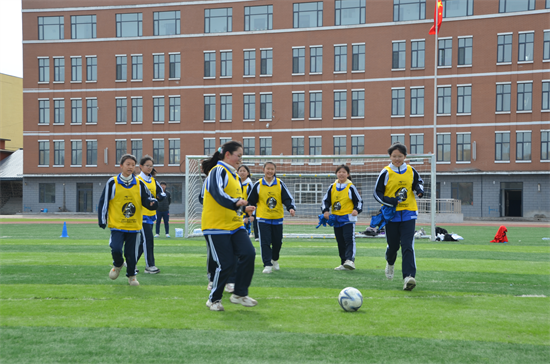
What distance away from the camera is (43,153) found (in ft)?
164

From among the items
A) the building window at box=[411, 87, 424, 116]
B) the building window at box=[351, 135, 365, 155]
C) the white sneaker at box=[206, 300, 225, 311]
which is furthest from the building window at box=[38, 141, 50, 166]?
the white sneaker at box=[206, 300, 225, 311]

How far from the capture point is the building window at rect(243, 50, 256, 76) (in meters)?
45.7

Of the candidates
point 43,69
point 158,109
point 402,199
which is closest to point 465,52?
point 158,109

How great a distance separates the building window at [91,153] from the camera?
48625 mm

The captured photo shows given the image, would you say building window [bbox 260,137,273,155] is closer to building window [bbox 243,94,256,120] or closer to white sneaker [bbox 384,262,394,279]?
building window [bbox 243,94,256,120]

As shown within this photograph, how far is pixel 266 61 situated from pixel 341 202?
3702 centimetres

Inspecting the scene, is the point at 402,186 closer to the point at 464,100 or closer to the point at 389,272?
the point at 389,272

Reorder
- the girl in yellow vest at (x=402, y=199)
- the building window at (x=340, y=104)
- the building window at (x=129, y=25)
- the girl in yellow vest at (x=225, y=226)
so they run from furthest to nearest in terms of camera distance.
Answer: the building window at (x=129, y=25), the building window at (x=340, y=104), the girl in yellow vest at (x=402, y=199), the girl in yellow vest at (x=225, y=226)

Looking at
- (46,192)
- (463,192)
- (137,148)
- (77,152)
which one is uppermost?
(137,148)

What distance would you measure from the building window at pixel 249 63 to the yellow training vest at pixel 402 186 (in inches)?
1532

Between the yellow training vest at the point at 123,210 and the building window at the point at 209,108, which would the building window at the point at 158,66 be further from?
the yellow training vest at the point at 123,210

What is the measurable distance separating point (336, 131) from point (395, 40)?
918cm

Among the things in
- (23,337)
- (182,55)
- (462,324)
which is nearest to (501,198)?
(182,55)

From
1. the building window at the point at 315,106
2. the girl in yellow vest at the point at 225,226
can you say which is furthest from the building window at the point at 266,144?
the girl in yellow vest at the point at 225,226
